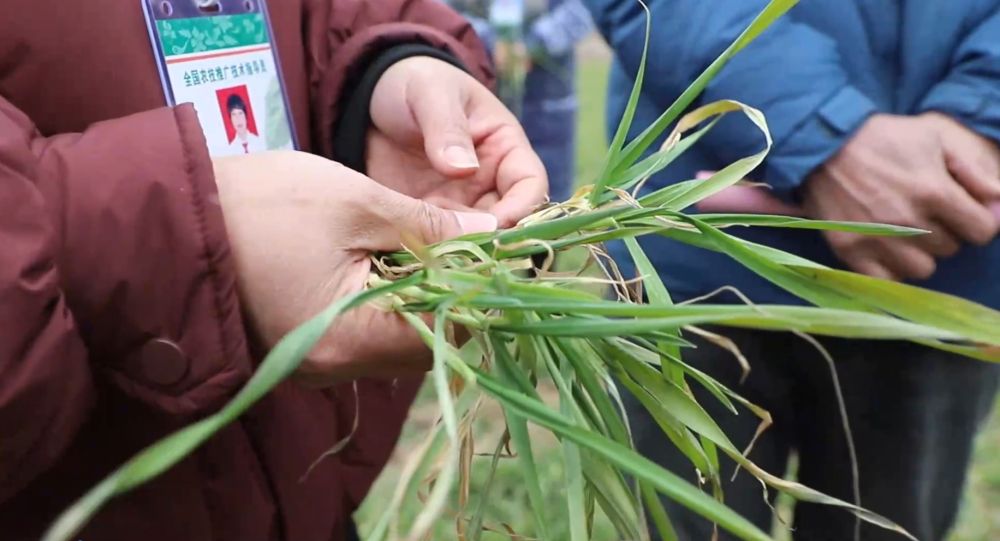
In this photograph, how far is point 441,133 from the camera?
65 cm

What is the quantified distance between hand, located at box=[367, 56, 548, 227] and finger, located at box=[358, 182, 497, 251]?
105mm

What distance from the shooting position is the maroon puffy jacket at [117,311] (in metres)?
0.44

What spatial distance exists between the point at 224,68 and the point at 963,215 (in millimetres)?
581

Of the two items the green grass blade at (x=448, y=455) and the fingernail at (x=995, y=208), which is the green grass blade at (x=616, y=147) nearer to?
the green grass blade at (x=448, y=455)

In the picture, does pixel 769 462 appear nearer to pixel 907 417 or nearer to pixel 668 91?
pixel 907 417

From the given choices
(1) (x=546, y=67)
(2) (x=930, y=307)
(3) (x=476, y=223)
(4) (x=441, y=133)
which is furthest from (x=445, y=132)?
(1) (x=546, y=67)

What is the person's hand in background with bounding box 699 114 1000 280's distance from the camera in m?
0.76

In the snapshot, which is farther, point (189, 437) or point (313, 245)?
point (313, 245)

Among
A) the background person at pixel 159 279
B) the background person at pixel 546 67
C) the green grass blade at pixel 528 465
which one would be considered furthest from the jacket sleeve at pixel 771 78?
the background person at pixel 546 67

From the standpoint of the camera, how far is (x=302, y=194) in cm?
50

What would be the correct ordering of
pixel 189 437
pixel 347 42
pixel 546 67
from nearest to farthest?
pixel 189 437
pixel 347 42
pixel 546 67

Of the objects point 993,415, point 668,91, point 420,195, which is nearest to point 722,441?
point 420,195

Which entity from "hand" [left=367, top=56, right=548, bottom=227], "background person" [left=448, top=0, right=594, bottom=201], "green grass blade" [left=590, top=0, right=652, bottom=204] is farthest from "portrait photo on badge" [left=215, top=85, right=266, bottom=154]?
"background person" [left=448, top=0, right=594, bottom=201]

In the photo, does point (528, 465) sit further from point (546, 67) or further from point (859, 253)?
point (546, 67)
